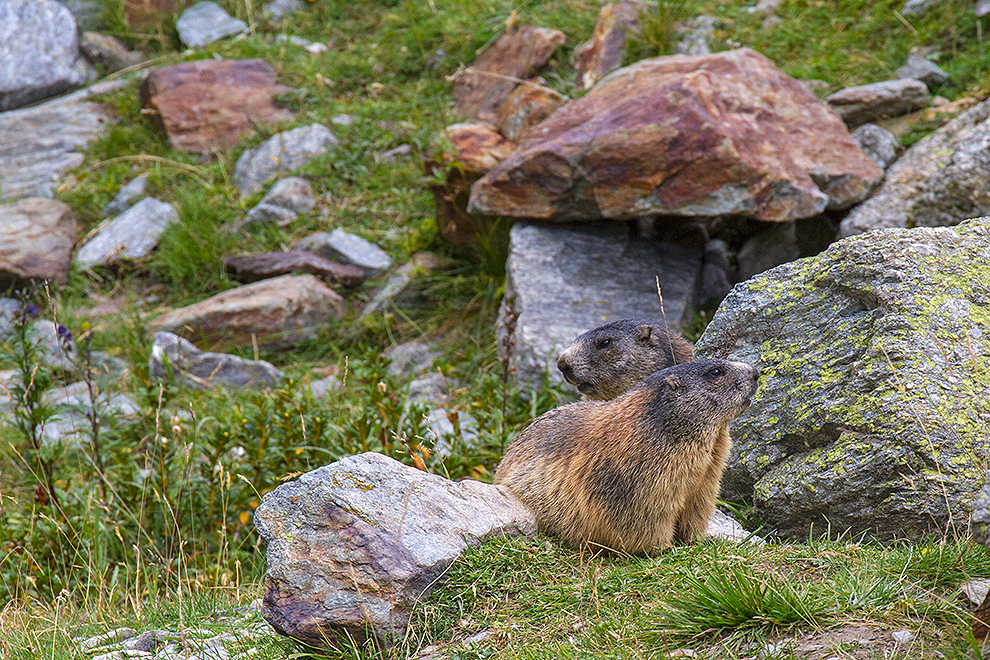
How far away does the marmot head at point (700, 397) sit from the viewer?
174 inches

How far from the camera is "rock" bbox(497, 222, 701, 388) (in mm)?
7832

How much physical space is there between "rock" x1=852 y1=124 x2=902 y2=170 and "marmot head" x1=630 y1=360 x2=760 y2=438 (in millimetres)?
5144

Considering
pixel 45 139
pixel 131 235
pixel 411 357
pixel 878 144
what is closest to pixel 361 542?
pixel 411 357

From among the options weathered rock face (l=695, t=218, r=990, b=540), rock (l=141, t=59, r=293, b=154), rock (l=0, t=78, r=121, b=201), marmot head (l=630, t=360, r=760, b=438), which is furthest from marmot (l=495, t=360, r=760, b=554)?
rock (l=0, t=78, r=121, b=201)

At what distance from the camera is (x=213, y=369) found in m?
9.46

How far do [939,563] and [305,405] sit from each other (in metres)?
5.35

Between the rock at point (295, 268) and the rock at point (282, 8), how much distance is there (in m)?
6.58

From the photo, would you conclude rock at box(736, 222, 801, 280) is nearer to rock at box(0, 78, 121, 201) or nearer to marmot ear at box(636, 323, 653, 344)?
marmot ear at box(636, 323, 653, 344)

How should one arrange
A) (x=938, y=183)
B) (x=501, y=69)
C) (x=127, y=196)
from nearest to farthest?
(x=938, y=183), (x=501, y=69), (x=127, y=196)

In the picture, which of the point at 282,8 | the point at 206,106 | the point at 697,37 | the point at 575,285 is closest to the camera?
the point at 575,285

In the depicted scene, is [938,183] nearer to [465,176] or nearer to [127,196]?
[465,176]

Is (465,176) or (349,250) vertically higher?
(465,176)

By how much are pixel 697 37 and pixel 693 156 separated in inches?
164

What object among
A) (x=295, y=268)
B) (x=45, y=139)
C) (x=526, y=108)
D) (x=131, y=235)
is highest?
(x=526, y=108)
